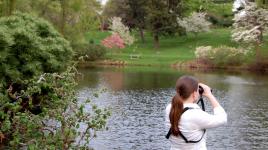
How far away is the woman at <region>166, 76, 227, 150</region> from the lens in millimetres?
7211

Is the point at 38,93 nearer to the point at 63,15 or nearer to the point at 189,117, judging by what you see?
the point at 189,117

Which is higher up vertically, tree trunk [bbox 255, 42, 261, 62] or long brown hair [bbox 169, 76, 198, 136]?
long brown hair [bbox 169, 76, 198, 136]

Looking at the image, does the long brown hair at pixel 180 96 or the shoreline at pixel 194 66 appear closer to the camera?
the long brown hair at pixel 180 96

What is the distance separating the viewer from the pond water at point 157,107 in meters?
22.5

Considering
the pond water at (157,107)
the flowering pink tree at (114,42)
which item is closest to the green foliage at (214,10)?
the flowering pink tree at (114,42)

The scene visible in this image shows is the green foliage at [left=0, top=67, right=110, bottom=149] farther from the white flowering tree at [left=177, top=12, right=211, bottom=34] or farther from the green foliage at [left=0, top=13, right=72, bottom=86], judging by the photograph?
the white flowering tree at [left=177, top=12, right=211, bottom=34]

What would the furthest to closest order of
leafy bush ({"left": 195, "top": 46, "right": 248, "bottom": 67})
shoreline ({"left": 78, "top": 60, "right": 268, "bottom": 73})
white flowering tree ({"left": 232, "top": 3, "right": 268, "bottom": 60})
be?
white flowering tree ({"left": 232, "top": 3, "right": 268, "bottom": 60}) < leafy bush ({"left": 195, "top": 46, "right": 248, "bottom": 67}) < shoreline ({"left": 78, "top": 60, "right": 268, "bottom": 73})

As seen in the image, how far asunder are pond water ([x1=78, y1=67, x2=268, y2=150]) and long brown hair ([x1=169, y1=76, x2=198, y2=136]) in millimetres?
5858

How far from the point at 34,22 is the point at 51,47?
7.09 ft

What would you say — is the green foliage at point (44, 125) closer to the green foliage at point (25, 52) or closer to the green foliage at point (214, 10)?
the green foliage at point (25, 52)

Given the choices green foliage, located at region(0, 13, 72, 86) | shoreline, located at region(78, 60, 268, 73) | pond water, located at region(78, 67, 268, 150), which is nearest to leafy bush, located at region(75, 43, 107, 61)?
shoreline, located at region(78, 60, 268, 73)

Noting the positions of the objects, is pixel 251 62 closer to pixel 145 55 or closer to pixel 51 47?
pixel 145 55

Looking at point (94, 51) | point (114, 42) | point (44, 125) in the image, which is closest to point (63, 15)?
point (94, 51)

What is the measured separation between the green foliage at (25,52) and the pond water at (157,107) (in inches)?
141
